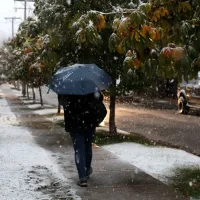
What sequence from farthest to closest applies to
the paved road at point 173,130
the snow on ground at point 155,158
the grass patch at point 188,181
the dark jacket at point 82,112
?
the paved road at point 173,130 → the snow on ground at point 155,158 → the dark jacket at point 82,112 → the grass patch at point 188,181

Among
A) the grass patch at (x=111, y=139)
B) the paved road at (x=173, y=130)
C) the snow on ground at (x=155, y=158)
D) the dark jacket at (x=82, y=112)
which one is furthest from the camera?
the paved road at (x=173, y=130)

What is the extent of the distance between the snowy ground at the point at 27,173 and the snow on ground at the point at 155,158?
1551 millimetres

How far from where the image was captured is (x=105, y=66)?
11.1 m

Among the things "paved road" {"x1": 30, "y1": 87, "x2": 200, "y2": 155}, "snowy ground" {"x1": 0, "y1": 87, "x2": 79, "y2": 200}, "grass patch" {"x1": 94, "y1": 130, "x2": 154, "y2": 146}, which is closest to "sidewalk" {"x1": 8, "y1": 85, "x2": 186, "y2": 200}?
"snowy ground" {"x1": 0, "y1": 87, "x2": 79, "y2": 200}

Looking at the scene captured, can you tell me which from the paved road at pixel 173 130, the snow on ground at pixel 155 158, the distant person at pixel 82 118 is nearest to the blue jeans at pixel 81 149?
the distant person at pixel 82 118

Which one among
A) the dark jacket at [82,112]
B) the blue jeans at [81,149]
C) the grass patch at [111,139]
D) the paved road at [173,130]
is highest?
the dark jacket at [82,112]

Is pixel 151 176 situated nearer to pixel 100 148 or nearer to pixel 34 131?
Result: pixel 100 148

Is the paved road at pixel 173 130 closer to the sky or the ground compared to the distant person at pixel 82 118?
closer to the ground

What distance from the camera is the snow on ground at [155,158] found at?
768 centimetres

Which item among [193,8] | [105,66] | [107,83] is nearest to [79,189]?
[107,83]

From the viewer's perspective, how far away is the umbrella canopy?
6.35 metres

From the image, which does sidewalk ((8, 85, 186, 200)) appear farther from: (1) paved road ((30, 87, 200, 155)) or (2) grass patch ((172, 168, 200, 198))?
(1) paved road ((30, 87, 200, 155))

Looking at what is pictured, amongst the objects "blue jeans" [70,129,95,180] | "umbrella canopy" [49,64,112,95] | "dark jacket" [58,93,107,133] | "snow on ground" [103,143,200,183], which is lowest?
"snow on ground" [103,143,200,183]

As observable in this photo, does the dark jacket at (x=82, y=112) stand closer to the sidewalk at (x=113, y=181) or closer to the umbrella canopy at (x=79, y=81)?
the umbrella canopy at (x=79, y=81)
